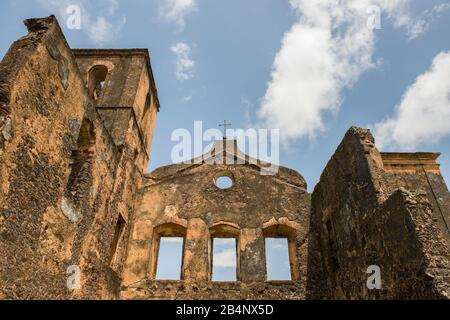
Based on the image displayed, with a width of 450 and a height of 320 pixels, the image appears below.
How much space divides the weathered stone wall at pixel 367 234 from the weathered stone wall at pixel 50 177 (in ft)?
17.9

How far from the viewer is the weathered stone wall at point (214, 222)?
28.6 ft

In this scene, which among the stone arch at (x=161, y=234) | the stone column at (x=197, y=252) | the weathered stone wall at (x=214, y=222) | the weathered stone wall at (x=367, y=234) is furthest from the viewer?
the stone arch at (x=161, y=234)

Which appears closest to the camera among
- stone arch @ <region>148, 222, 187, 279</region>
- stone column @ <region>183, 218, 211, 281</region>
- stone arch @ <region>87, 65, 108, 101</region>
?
stone column @ <region>183, 218, 211, 281</region>

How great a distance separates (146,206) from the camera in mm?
10188

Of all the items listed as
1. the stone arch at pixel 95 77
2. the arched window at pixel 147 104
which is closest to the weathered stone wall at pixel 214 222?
the arched window at pixel 147 104

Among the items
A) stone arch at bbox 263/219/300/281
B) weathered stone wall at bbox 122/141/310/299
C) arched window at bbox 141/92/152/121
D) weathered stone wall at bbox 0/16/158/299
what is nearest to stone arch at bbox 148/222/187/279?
weathered stone wall at bbox 122/141/310/299

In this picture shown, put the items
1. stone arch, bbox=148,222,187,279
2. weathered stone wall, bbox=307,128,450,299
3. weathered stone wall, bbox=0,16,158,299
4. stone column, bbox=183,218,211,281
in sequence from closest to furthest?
weathered stone wall, bbox=0,16,158,299 < weathered stone wall, bbox=307,128,450,299 < stone column, bbox=183,218,211,281 < stone arch, bbox=148,222,187,279

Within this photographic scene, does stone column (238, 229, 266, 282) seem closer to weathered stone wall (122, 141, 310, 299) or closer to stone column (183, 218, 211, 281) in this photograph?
weathered stone wall (122, 141, 310, 299)

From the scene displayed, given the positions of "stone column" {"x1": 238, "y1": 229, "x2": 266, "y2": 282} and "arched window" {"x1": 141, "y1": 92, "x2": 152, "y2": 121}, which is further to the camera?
"arched window" {"x1": 141, "y1": 92, "x2": 152, "y2": 121}

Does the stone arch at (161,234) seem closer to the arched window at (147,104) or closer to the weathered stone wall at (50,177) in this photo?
the weathered stone wall at (50,177)

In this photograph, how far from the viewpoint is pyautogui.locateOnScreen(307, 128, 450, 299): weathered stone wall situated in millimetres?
4742

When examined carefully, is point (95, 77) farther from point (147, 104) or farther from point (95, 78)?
point (147, 104)

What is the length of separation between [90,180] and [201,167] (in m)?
4.60

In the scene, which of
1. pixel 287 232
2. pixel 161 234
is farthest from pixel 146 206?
pixel 287 232
